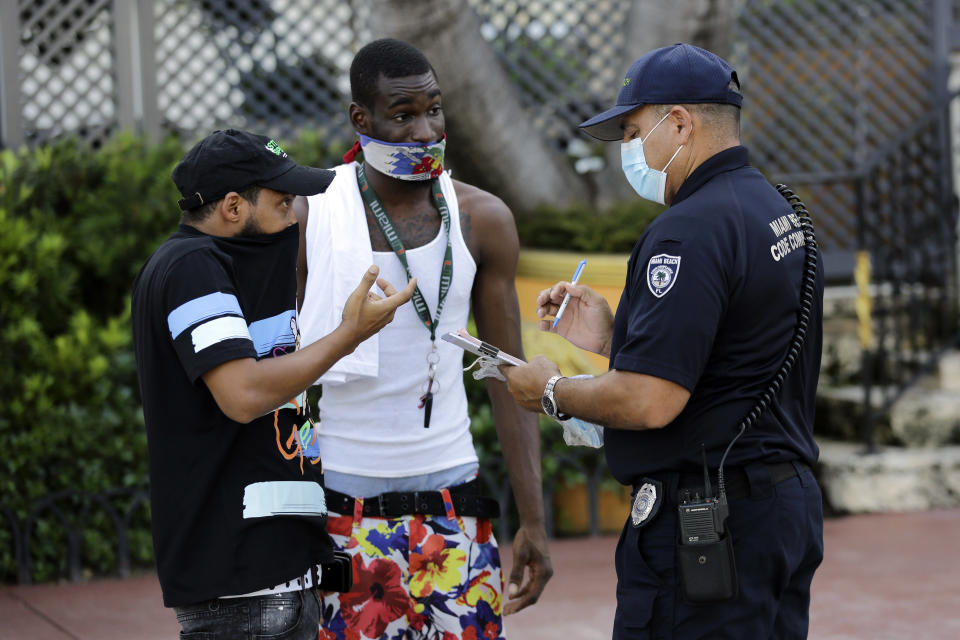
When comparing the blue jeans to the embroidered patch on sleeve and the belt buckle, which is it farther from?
the embroidered patch on sleeve

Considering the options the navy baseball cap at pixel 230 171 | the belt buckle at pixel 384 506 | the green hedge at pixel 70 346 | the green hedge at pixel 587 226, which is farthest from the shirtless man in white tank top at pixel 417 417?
the green hedge at pixel 587 226

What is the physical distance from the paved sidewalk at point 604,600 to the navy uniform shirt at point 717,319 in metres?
2.79

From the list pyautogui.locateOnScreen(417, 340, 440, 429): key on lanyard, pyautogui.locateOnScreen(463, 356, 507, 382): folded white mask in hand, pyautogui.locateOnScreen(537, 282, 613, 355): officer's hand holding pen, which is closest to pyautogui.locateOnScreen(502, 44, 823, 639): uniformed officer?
pyautogui.locateOnScreen(463, 356, 507, 382): folded white mask in hand

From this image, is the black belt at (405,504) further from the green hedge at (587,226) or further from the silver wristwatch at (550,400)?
the green hedge at (587,226)

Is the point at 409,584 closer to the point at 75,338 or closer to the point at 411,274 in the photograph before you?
the point at 411,274

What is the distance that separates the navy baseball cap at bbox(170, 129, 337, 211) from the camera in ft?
8.32

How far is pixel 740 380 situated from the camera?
8.18ft

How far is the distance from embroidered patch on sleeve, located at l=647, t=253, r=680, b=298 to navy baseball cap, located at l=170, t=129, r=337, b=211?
2.59 feet

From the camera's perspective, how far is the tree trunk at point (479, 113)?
680cm

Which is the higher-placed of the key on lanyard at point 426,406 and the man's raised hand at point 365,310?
the man's raised hand at point 365,310

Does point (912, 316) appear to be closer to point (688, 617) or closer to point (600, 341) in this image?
point (600, 341)

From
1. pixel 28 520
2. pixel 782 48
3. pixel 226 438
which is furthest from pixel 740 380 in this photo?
pixel 782 48

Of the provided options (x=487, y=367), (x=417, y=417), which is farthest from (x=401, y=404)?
(x=487, y=367)

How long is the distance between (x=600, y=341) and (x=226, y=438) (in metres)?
1.04
